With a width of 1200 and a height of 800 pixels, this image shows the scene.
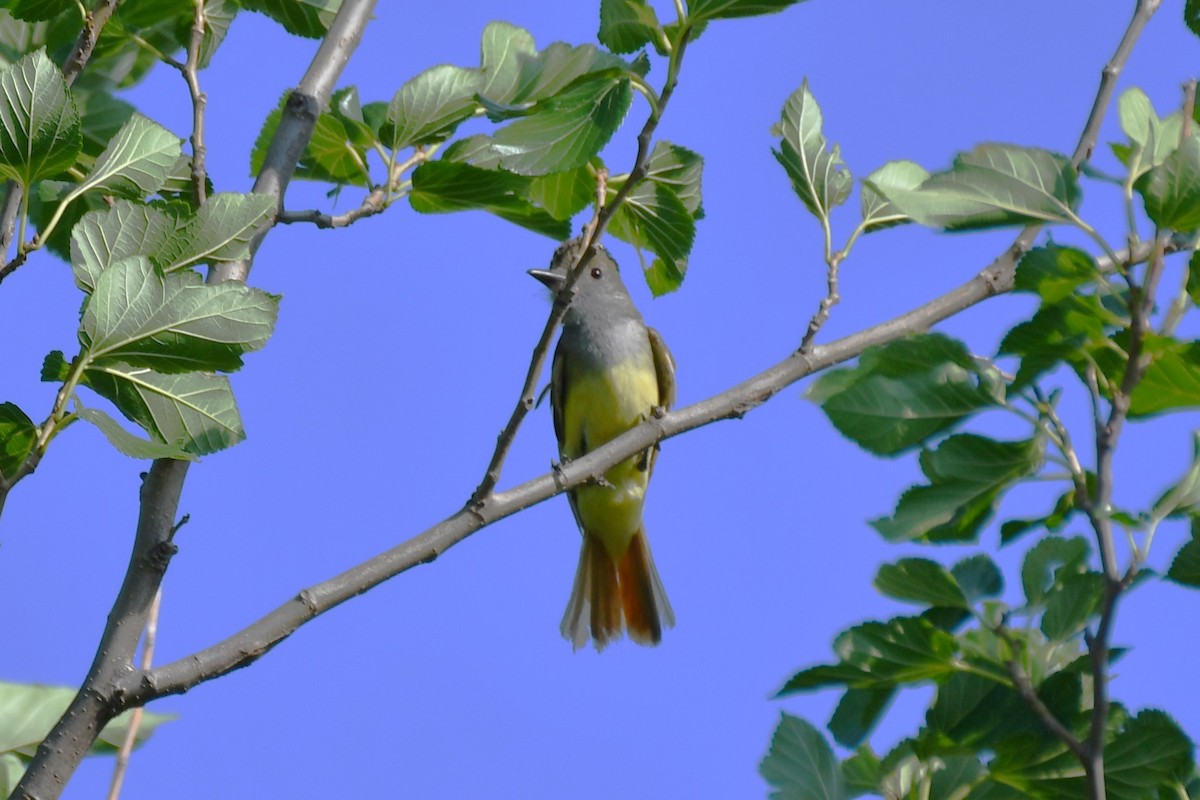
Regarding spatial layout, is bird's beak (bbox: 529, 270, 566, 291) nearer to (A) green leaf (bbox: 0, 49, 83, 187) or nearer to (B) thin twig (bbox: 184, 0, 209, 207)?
(B) thin twig (bbox: 184, 0, 209, 207)

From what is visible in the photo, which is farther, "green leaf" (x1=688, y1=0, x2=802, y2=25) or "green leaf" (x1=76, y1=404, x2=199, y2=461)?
"green leaf" (x1=688, y1=0, x2=802, y2=25)

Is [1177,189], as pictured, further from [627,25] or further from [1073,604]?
[627,25]

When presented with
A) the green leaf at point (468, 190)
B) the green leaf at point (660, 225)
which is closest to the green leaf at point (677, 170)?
the green leaf at point (660, 225)

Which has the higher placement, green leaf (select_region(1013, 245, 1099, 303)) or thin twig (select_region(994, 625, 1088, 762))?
green leaf (select_region(1013, 245, 1099, 303))

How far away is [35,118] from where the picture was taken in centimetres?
227

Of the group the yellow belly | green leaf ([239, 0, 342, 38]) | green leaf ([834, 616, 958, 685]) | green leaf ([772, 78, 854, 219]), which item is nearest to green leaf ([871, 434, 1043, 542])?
green leaf ([834, 616, 958, 685])

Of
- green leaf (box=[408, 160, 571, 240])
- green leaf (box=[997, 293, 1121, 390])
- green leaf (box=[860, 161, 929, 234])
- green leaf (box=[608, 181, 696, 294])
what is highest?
green leaf (box=[408, 160, 571, 240])

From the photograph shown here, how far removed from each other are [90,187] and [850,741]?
5.41 feet

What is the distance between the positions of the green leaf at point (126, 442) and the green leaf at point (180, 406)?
10 cm

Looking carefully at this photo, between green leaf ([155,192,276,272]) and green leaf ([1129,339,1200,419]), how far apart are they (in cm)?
142

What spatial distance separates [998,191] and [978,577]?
2.35 ft

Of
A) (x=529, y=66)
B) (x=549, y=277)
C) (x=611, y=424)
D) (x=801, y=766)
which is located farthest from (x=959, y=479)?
(x=549, y=277)

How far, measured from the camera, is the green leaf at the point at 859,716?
2299 millimetres

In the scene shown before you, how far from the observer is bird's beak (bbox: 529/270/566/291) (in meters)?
5.88
